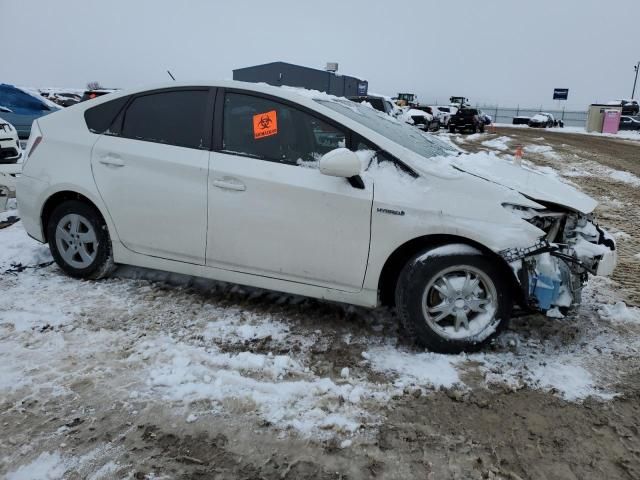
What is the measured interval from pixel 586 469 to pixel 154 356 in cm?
243

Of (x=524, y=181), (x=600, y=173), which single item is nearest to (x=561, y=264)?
(x=524, y=181)

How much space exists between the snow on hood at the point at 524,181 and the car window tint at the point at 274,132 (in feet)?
3.13

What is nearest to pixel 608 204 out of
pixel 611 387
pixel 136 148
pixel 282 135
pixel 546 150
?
pixel 611 387

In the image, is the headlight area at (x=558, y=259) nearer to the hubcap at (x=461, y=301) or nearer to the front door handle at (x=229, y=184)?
the hubcap at (x=461, y=301)

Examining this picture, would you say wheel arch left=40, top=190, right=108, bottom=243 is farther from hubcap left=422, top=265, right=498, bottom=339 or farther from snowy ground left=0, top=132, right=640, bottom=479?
hubcap left=422, top=265, right=498, bottom=339

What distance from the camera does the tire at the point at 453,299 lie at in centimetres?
319

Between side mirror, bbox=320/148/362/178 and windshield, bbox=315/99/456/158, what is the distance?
1.50 ft

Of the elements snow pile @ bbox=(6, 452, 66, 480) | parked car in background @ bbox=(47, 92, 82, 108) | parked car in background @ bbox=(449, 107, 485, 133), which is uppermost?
parked car in background @ bbox=(449, 107, 485, 133)

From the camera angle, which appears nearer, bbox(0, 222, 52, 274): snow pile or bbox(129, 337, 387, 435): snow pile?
bbox(129, 337, 387, 435): snow pile

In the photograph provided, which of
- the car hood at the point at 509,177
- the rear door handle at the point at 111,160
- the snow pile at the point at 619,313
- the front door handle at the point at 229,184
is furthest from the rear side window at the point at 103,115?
the snow pile at the point at 619,313

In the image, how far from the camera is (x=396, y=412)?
2727 millimetres

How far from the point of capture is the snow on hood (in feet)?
11.0

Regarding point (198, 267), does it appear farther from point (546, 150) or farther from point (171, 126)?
point (546, 150)

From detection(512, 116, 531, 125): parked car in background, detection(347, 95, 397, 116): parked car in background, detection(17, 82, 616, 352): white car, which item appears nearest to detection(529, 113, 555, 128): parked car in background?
detection(512, 116, 531, 125): parked car in background
